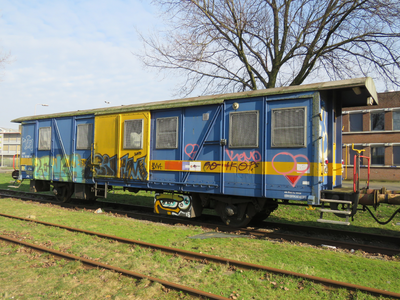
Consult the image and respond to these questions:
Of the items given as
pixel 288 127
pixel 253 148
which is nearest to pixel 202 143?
pixel 253 148

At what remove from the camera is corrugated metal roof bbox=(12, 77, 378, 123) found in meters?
7.15

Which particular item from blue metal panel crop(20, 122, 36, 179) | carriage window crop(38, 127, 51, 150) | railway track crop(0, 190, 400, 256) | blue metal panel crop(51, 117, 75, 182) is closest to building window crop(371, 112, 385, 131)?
railway track crop(0, 190, 400, 256)

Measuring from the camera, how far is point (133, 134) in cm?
1030

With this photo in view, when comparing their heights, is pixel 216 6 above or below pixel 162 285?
above

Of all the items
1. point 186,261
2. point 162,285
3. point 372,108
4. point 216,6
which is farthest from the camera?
point 372,108

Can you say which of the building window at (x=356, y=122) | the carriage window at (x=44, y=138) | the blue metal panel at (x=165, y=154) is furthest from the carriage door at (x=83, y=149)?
the building window at (x=356, y=122)

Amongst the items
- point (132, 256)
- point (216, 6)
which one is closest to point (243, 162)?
point (132, 256)

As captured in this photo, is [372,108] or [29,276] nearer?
[29,276]

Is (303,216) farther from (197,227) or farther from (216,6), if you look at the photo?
(216,6)

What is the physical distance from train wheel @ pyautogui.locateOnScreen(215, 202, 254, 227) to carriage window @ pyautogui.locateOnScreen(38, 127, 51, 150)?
8.68 meters

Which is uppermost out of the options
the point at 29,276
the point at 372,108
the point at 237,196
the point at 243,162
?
the point at 372,108

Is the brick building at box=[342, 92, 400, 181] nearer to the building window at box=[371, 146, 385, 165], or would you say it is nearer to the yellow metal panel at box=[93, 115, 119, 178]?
the building window at box=[371, 146, 385, 165]

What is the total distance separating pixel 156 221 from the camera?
1005 cm

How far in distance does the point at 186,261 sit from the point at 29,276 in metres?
2.83
